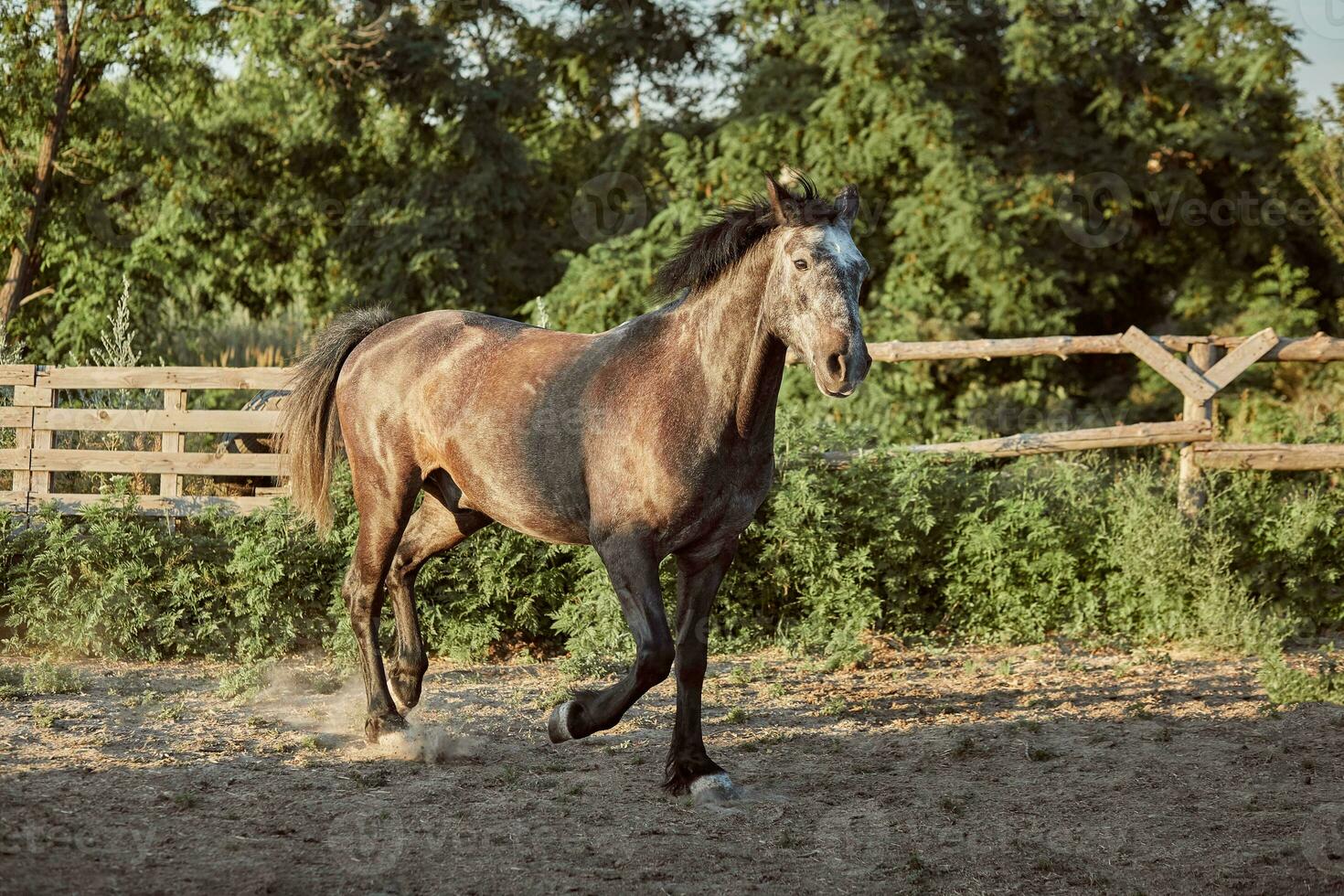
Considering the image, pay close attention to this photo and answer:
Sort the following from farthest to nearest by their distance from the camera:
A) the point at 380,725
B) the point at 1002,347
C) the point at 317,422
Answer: the point at 1002,347 → the point at 317,422 → the point at 380,725

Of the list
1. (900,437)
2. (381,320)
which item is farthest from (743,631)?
(900,437)

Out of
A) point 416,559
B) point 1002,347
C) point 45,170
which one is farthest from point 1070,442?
point 45,170

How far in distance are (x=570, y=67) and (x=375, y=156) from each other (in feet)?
10.1

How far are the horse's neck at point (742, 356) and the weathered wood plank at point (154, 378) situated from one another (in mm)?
4148

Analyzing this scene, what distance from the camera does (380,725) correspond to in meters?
5.43

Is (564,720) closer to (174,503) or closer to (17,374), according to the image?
(174,503)

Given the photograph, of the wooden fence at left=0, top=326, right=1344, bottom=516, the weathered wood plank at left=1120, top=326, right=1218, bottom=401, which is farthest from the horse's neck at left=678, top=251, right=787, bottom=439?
the weathered wood plank at left=1120, top=326, right=1218, bottom=401

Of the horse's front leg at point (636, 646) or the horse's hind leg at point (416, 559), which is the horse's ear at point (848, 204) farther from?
the horse's hind leg at point (416, 559)

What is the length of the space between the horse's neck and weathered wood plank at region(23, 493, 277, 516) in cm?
427

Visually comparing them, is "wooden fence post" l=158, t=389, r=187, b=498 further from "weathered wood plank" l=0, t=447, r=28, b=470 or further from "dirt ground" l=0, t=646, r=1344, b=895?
"dirt ground" l=0, t=646, r=1344, b=895

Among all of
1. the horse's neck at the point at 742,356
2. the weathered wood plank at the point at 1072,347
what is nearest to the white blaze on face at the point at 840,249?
the horse's neck at the point at 742,356

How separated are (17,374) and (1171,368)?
7604 millimetres

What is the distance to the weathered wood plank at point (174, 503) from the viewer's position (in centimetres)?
793

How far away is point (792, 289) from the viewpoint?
4.33 m
